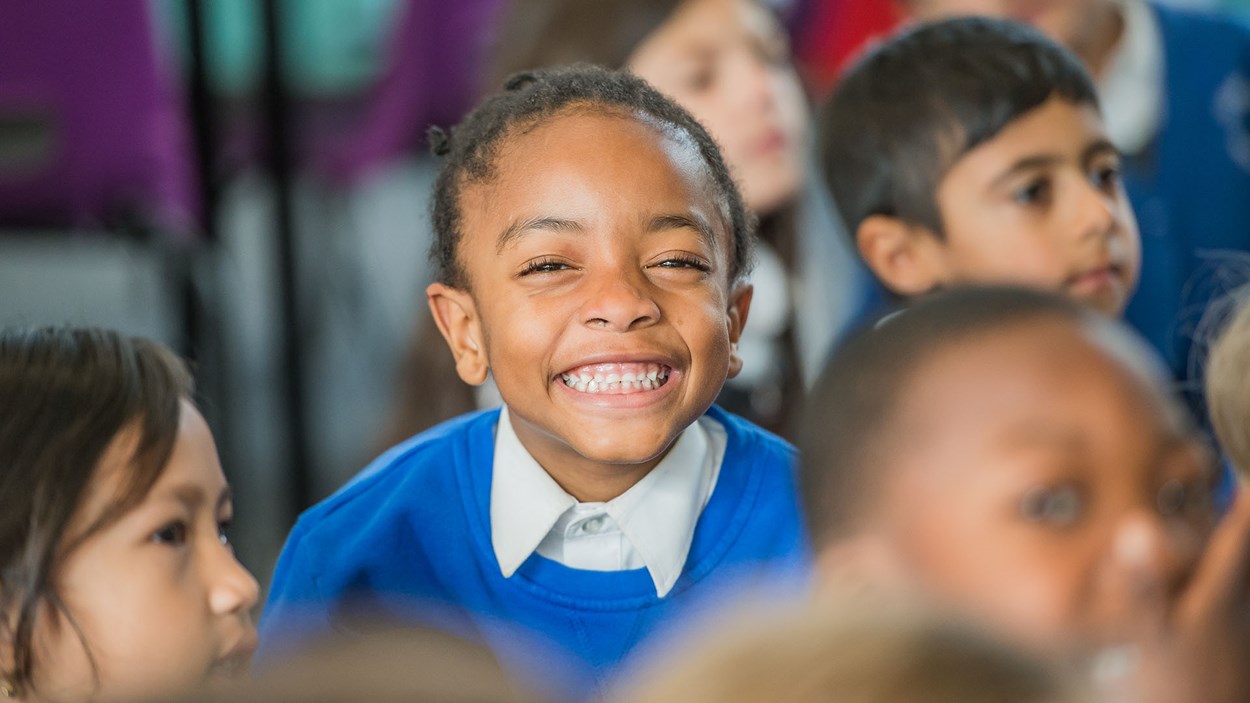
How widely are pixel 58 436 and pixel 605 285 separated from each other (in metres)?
0.44

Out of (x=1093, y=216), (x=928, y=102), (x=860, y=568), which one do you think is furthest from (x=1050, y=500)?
(x=928, y=102)

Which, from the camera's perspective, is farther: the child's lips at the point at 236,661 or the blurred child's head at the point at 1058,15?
the blurred child's head at the point at 1058,15

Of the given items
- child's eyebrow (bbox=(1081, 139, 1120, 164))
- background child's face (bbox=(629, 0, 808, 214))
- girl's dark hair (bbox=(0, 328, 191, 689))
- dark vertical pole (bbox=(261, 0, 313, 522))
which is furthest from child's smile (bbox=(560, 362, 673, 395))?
dark vertical pole (bbox=(261, 0, 313, 522))

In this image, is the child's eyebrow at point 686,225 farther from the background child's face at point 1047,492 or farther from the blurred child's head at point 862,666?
the blurred child's head at point 862,666

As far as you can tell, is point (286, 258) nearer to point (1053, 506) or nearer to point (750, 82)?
point (750, 82)

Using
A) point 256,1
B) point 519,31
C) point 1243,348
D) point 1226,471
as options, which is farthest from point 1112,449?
point 256,1

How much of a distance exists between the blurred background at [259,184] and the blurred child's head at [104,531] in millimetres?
144

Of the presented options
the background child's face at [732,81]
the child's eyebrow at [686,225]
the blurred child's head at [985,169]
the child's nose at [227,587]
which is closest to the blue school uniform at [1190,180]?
the blurred child's head at [985,169]

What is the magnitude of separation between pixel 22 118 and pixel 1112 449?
1965 millimetres

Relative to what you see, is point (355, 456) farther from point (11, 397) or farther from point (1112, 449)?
point (1112, 449)

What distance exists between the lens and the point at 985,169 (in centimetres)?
174

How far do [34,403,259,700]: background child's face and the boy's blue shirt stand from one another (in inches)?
2.5

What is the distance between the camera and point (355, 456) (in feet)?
10.7

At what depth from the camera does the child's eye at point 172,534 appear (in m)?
1.22
